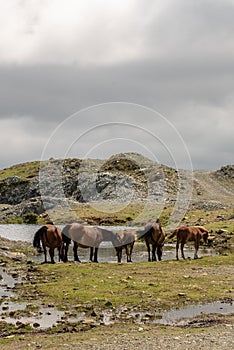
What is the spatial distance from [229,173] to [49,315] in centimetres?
12164

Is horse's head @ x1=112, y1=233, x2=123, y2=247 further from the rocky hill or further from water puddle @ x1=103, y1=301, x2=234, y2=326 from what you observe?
the rocky hill

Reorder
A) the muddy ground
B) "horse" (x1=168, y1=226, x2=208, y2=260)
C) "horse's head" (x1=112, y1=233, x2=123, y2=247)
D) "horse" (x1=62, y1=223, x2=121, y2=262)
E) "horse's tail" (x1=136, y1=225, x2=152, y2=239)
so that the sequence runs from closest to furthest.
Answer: the muddy ground < "horse" (x1=62, y1=223, x2=121, y2=262) < "horse's head" (x1=112, y1=233, x2=123, y2=247) < "horse's tail" (x1=136, y1=225, x2=152, y2=239) < "horse" (x1=168, y1=226, x2=208, y2=260)

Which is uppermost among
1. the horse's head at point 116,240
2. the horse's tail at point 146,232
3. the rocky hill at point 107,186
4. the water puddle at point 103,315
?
the rocky hill at point 107,186

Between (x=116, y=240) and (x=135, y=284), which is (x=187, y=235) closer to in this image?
(x=116, y=240)

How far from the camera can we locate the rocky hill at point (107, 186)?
88.6 m

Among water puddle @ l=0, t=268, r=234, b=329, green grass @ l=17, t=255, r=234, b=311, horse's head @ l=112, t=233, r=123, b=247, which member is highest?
horse's head @ l=112, t=233, r=123, b=247

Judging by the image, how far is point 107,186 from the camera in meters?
99.1

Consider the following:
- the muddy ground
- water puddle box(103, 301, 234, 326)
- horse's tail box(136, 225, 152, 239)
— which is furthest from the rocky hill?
water puddle box(103, 301, 234, 326)

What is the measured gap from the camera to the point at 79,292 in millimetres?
21062

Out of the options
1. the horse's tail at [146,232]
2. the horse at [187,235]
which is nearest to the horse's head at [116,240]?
the horse's tail at [146,232]

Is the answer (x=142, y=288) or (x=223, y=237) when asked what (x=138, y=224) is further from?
(x=142, y=288)

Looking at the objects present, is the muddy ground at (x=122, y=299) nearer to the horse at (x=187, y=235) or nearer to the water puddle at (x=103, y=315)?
the water puddle at (x=103, y=315)

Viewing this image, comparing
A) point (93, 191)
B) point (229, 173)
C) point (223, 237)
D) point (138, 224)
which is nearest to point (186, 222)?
point (138, 224)

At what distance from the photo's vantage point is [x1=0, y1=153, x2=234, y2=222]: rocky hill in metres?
88.6
